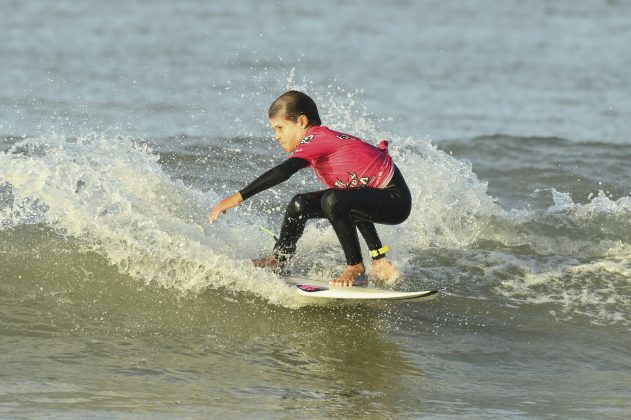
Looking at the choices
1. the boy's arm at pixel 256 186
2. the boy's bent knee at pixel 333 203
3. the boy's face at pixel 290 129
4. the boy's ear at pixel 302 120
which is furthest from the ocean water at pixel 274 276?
the boy's ear at pixel 302 120

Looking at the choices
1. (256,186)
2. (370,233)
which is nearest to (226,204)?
(256,186)

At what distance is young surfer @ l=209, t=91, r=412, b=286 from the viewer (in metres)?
6.77

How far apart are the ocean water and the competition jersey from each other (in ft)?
2.66

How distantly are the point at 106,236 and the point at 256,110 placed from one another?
7.69m

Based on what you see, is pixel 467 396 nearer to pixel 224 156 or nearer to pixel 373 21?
pixel 224 156

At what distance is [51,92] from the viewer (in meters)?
16.1

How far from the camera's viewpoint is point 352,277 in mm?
6859

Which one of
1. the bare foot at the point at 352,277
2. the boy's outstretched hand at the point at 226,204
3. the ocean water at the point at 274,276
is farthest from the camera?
the bare foot at the point at 352,277

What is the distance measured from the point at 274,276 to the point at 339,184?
75 centimetres

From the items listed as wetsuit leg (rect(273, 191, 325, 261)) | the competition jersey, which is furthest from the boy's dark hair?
wetsuit leg (rect(273, 191, 325, 261))

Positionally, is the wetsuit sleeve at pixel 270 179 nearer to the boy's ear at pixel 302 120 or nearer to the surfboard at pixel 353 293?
the boy's ear at pixel 302 120

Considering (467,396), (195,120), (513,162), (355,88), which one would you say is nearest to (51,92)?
(195,120)

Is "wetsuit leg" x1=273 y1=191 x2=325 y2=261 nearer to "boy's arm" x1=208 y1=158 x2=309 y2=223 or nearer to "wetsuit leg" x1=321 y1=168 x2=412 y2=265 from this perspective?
"wetsuit leg" x1=321 y1=168 x2=412 y2=265

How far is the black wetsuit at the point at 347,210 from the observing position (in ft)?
22.1
